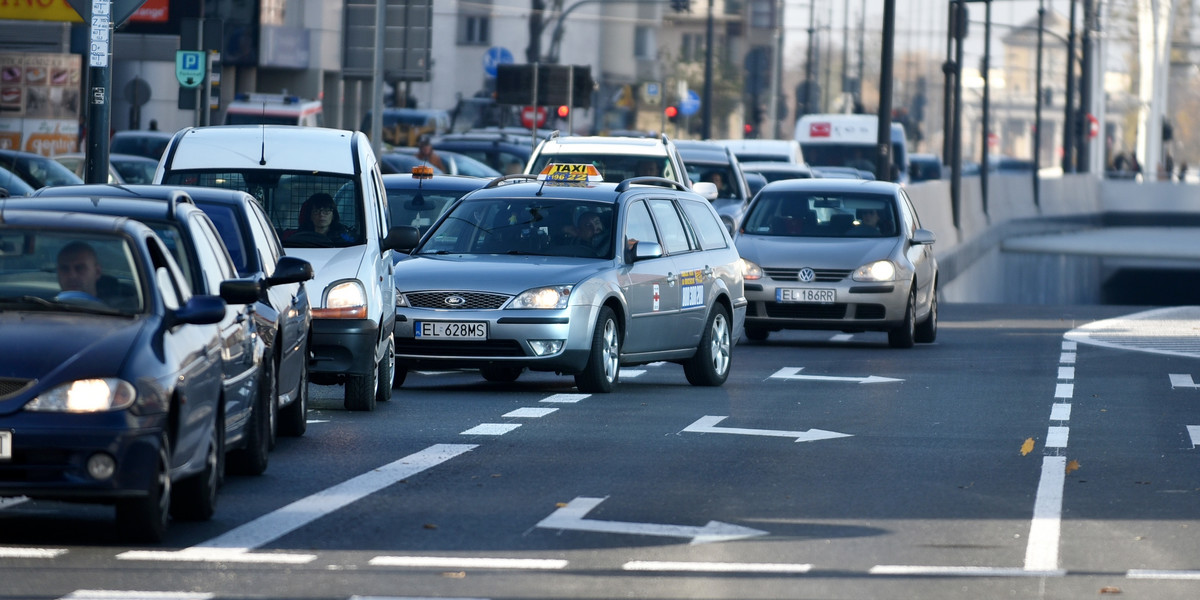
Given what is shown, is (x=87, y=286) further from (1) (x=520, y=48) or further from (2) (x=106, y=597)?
(1) (x=520, y=48)

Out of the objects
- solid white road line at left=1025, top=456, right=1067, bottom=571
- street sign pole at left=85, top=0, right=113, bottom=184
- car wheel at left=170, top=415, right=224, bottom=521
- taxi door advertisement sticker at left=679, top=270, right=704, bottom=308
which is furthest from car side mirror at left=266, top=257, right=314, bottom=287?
taxi door advertisement sticker at left=679, top=270, right=704, bottom=308

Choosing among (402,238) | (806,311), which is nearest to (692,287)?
(402,238)

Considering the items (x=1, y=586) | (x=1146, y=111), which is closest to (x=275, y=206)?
(x=1, y=586)

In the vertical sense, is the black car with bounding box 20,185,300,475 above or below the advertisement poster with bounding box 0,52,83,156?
below

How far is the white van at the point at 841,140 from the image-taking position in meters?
50.9

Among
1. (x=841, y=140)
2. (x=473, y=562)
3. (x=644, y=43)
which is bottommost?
(x=473, y=562)

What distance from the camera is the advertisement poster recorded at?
36906 millimetres

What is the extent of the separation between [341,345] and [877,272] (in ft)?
30.4

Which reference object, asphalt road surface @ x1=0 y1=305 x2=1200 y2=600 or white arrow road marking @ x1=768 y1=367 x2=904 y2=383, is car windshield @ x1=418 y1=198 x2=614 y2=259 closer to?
asphalt road surface @ x1=0 y1=305 x2=1200 y2=600

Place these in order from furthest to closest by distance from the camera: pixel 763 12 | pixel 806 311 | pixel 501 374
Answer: pixel 763 12
pixel 806 311
pixel 501 374

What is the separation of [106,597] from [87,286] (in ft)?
5.95

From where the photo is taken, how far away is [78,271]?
9.11 m

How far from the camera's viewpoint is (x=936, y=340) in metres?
24.1

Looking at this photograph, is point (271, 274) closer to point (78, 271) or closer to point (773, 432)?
point (78, 271)
